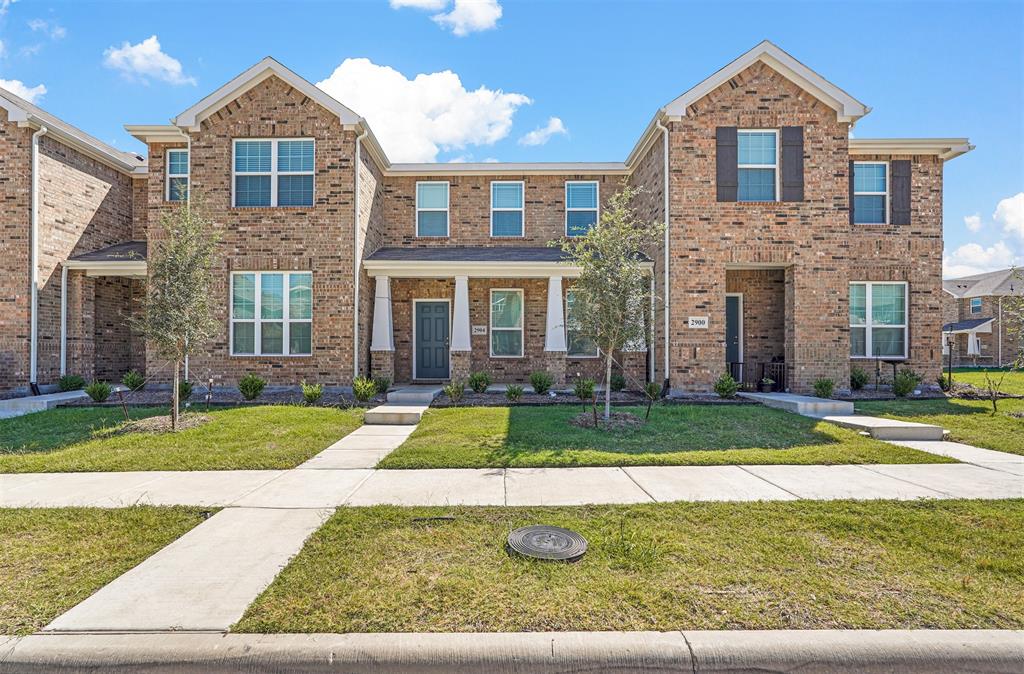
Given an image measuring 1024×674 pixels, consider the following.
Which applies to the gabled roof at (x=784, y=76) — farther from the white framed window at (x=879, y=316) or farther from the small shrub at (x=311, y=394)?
the small shrub at (x=311, y=394)

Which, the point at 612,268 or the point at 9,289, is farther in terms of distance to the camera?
the point at 9,289

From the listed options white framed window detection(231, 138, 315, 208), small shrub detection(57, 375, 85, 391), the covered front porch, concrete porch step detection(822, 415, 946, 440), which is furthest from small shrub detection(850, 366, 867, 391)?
small shrub detection(57, 375, 85, 391)

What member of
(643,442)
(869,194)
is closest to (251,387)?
(643,442)

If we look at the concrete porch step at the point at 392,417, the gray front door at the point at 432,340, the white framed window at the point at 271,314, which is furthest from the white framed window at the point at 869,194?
the white framed window at the point at 271,314

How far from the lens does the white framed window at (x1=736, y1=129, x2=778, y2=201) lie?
38.0ft

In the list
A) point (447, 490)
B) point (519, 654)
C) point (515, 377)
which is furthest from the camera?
point (515, 377)

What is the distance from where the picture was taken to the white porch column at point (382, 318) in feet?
40.8

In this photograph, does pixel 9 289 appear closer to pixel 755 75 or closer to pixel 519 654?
pixel 519 654

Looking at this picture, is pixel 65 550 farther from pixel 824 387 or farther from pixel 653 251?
pixel 824 387

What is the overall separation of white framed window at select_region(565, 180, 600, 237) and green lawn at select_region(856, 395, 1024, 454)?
8438mm

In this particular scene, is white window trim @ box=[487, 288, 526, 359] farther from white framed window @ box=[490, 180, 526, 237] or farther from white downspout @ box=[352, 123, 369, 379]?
white downspout @ box=[352, 123, 369, 379]

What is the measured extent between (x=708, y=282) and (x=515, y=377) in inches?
225

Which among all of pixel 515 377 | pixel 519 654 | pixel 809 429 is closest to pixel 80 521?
pixel 519 654

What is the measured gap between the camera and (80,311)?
12.6m
